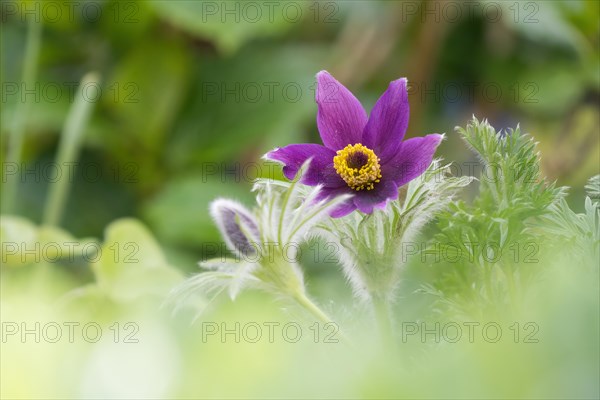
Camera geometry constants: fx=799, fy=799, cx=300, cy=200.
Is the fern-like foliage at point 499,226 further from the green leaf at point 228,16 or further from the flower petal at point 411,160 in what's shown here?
the green leaf at point 228,16

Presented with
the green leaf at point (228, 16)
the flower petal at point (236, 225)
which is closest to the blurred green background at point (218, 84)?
the green leaf at point (228, 16)

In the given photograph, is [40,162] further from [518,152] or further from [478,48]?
[518,152]

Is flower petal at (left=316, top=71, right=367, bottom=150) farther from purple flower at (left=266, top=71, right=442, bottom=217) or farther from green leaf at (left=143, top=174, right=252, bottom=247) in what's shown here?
green leaf at (left=143, top=174, right=252, bottom=247)

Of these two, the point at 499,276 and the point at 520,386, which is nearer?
the point at 520,386

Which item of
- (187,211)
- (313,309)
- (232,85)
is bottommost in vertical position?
(313,309)

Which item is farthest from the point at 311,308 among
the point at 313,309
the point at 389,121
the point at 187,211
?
the point at 187,211

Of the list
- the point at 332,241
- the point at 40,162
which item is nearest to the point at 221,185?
the point at 40,162

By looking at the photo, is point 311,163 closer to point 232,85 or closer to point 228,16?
point 228,16
